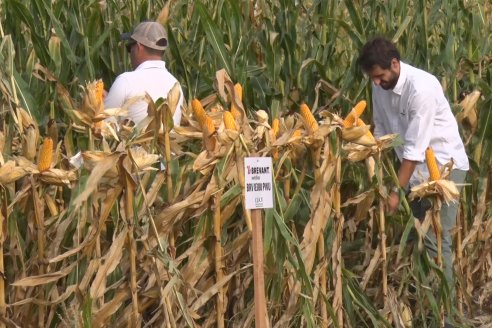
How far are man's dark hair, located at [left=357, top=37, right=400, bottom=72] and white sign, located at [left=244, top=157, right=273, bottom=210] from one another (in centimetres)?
124

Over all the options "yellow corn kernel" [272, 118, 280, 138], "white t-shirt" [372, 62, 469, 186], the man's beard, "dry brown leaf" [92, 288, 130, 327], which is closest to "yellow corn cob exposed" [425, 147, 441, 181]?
"white t-shirt" [372, 62, 469, 186]

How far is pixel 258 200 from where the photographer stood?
4.62 m

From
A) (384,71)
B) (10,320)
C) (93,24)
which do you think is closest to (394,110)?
(384,71)

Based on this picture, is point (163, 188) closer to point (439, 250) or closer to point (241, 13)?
point (439, 250)

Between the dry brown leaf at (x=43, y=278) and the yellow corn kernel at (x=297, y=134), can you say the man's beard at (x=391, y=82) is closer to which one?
the yellow corn kernel at (x=297, y=134)

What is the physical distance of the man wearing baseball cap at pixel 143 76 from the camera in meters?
5.55

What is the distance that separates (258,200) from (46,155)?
0.84 metres

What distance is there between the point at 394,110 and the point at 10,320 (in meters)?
2.23

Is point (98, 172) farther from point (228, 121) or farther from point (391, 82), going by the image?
point (391, 82)

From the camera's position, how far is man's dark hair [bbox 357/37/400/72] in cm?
568

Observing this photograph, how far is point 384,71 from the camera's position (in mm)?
5750

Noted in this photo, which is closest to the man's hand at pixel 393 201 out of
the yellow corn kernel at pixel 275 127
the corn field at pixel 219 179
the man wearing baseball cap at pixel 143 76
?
the corn field at pixel 219 179

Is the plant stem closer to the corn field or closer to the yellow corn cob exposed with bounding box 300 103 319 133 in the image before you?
the corn field

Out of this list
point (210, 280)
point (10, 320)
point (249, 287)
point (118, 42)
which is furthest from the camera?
point (118, 42)
